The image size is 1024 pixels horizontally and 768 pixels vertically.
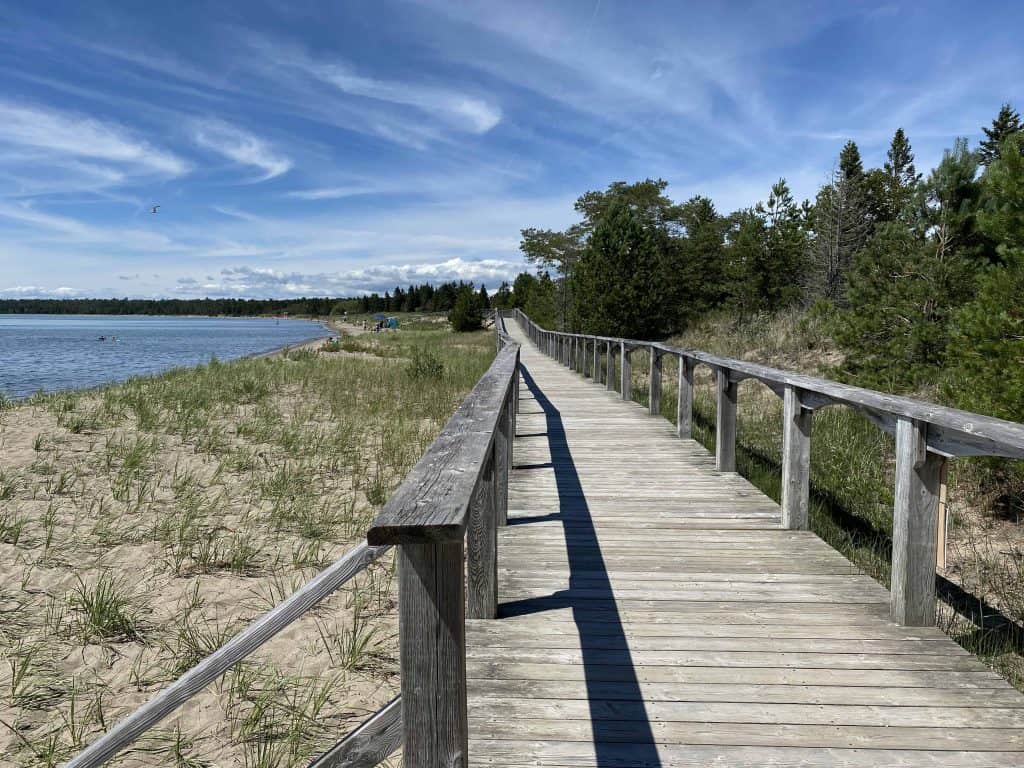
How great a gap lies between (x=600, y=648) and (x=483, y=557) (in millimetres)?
654

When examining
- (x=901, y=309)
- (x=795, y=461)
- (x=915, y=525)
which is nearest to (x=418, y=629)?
(x=915, y=525)

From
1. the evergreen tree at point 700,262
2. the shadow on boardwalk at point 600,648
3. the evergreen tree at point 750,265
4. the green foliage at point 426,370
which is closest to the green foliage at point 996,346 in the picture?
the shadow on boardwalk at point 600,648

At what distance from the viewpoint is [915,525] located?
9.94 ft

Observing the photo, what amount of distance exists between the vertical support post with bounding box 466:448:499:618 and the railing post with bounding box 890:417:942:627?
1.90 m

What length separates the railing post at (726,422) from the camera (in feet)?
19.1

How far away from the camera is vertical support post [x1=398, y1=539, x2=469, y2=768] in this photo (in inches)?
55.1

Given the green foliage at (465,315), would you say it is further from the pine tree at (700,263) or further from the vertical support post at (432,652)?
the vertical support post at (432,652)

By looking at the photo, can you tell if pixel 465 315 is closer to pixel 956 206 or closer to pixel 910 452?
pixel 956 206

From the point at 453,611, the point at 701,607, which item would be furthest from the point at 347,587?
the point at 453,611

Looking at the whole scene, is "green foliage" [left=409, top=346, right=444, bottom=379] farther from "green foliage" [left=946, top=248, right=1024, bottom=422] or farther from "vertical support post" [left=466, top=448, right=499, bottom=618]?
"vertical support post" [left=466, top=448, right=499, bottom=618]

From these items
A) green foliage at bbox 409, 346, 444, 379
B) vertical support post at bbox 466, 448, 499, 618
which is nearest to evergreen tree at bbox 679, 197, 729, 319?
green foliage at bbox 409, 346, 444, 379

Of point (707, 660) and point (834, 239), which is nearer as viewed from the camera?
point (707, 660)

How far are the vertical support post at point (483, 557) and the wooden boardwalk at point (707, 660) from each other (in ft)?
0.28

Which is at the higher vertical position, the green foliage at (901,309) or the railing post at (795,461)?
the green foliage at (901,309)
